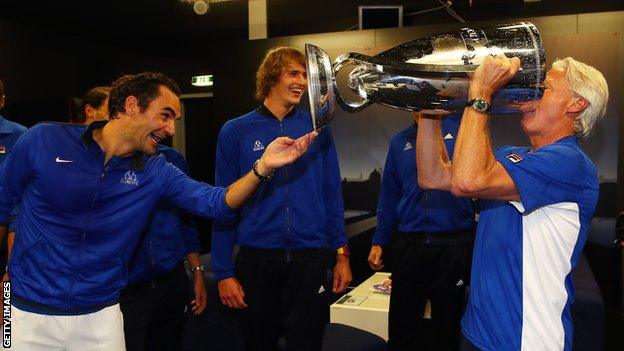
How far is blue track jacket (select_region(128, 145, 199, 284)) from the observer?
105 inches

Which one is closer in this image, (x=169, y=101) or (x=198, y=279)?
(x=169, y=101)

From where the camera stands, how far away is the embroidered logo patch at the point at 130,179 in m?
1.96

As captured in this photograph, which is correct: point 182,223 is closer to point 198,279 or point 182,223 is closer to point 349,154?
point 198,279

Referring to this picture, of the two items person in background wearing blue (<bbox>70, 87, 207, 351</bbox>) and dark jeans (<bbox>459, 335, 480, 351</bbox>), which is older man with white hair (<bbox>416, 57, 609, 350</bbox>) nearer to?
dark jeans (<bbox>459, 335, 480, 351</bbox>)

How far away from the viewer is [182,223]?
292 centimetres

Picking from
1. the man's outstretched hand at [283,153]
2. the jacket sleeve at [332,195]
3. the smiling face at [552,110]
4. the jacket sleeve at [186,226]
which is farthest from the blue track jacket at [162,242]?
the smiling face at [552,110]

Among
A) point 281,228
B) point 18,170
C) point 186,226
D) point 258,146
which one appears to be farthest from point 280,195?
point 18,170

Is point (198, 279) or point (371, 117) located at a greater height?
point (371, 117)

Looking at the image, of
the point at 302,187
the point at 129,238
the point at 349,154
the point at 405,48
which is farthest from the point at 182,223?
the point at 349,154

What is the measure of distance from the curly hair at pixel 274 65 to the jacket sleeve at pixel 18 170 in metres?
1.05

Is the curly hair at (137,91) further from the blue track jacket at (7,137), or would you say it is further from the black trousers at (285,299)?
the blue track jacket at (7,137)

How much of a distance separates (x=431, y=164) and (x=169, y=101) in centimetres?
94

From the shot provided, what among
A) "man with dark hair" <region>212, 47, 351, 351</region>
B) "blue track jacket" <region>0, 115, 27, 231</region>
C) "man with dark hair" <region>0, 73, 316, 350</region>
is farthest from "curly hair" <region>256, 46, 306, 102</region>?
"blue track jacket" <region>0, 115, 27, 231</region>

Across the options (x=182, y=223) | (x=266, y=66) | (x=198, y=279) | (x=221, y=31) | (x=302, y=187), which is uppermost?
(x=221, y=31)
